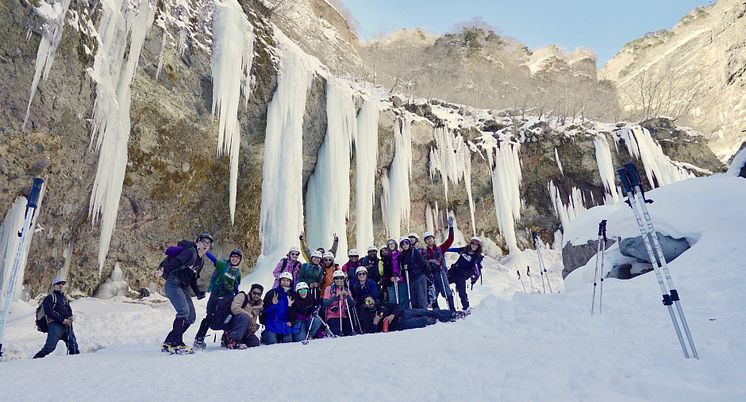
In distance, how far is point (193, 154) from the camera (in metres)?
10.9

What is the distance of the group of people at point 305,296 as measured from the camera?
447cm

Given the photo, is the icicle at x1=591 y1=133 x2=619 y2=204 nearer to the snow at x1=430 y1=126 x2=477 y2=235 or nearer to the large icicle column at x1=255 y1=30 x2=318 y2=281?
the snow at x1=430 y1=126 x2=477 y2=235

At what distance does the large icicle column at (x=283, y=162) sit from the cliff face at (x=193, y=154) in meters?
0.32

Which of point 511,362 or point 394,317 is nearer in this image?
point 511,362

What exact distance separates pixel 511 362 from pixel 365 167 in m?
11.2

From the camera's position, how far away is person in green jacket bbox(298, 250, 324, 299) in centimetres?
586

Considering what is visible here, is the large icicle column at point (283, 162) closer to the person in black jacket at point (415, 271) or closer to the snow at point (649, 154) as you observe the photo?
the person in black jacket at point (415, 271)

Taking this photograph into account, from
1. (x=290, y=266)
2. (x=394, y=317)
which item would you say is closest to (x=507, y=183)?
(x=394, y=317)

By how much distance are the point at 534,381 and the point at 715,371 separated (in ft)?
3.56

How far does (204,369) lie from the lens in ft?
10.1

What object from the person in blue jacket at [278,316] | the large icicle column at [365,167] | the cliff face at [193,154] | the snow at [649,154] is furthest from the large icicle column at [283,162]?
the snow at [649,154]

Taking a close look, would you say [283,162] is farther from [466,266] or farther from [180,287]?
[180,287]

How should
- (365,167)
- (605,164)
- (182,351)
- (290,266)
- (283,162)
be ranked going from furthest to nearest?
(605,164) < (365,167) < (283,162) < (290,266) < (182,351)

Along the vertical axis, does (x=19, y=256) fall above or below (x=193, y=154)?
below
